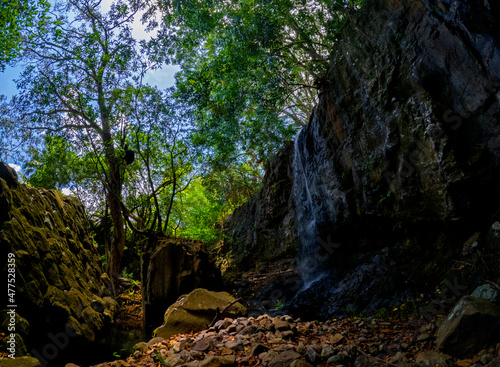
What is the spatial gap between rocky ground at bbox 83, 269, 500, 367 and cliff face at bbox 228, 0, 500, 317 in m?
1.27

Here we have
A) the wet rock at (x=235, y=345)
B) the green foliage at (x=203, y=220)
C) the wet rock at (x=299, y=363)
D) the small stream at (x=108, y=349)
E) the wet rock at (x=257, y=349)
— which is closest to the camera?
the wet rock at (x=299, y=363)

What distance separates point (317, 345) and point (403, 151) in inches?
170

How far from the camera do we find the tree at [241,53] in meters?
8.92

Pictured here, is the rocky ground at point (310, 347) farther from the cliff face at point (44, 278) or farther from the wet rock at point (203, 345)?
the cliff face at point (44, 278)

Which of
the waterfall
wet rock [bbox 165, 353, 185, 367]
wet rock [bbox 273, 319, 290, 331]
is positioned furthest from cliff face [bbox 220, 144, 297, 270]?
wet rock [bbox 165, 353, 185, 367]

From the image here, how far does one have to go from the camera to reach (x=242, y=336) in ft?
16.2

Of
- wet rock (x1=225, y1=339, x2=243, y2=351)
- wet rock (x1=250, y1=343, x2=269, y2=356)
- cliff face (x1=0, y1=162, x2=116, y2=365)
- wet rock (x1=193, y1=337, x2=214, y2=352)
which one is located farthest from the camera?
cliff face (x1=0, y1=162, x2=116, y2=365)

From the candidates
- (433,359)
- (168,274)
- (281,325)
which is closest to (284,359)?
(281,325)

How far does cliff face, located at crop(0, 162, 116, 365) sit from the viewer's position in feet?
16.3

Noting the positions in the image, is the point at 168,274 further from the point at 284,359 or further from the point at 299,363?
the point at 299,363

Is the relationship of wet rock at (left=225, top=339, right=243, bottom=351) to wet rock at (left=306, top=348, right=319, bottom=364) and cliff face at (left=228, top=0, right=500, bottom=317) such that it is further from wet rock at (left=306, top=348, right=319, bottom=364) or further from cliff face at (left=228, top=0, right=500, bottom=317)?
cliff face at (left=228, top=0, right=500, bottom=317)

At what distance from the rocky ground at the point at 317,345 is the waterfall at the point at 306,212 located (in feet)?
10.5

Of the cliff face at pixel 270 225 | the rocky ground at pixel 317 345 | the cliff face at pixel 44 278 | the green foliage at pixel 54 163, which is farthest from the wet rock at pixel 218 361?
the green foliage at pixel 54 163

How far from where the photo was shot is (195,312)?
672cm
